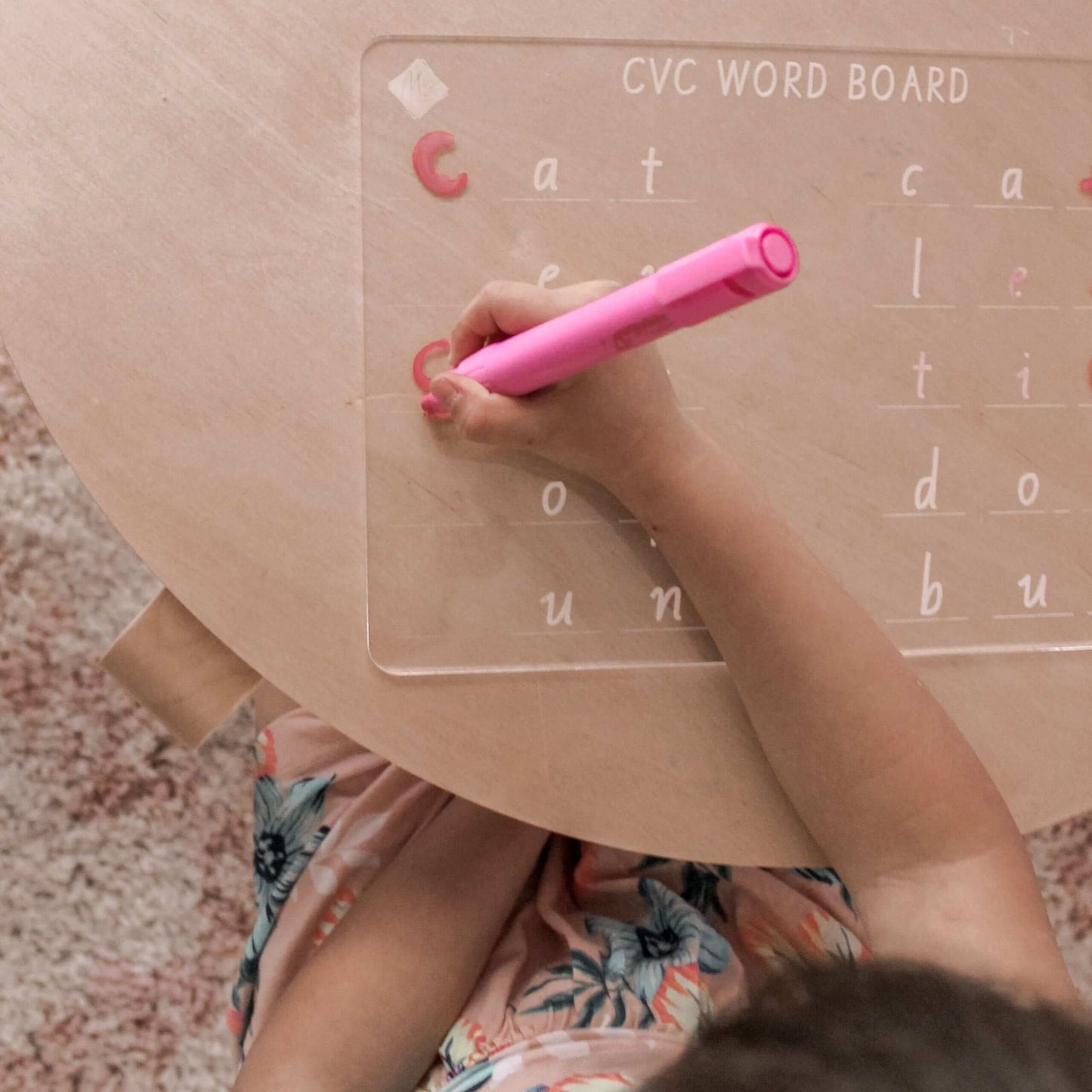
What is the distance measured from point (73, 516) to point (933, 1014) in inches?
27.1

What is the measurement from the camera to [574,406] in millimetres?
439

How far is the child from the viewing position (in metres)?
0.36

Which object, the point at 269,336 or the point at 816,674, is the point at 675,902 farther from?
the point at 269,336

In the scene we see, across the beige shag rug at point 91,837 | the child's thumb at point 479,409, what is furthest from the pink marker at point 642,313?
the beige shag rug at point 91,837

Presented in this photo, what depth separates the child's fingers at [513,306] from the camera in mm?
426

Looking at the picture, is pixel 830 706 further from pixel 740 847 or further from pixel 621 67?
pixel 621 67

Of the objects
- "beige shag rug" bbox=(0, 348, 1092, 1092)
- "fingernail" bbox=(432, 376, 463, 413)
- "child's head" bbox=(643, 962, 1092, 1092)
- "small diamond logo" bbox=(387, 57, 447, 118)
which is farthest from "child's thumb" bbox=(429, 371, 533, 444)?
"beige shag rug" bbox=(0, 348, 1092, 1092)

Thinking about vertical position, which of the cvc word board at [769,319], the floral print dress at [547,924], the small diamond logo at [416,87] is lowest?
the floral print dress at [547,924]

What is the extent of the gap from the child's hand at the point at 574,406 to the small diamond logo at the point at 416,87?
0.26 ft

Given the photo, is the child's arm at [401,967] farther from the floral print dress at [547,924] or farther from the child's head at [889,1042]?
the child's head at [889,1042]

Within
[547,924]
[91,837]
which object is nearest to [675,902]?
[547,924]

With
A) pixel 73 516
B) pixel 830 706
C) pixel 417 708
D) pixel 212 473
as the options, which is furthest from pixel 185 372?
pixel 73 516

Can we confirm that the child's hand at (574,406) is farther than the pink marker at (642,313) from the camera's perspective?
Yes

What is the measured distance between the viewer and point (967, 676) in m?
0.48
